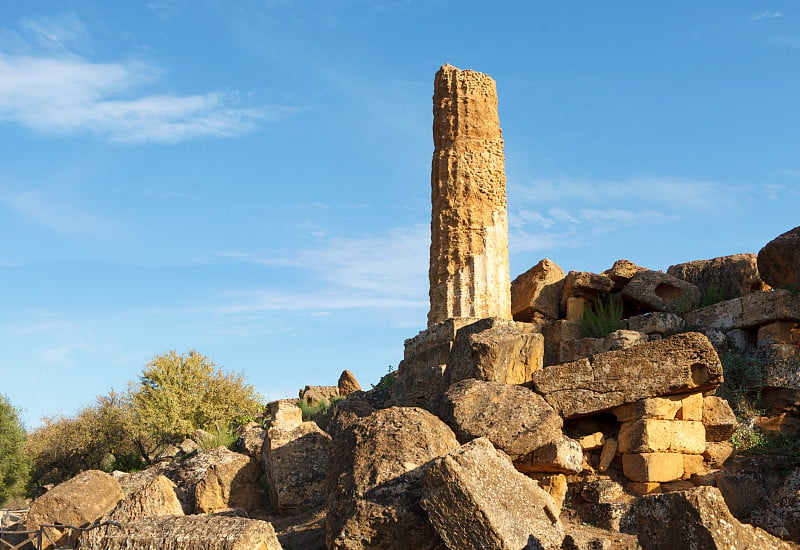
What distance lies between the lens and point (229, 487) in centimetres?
1127

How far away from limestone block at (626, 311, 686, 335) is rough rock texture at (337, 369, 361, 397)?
10.3 metres

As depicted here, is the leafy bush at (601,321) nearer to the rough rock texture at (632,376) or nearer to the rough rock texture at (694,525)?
the rough rock texture at (632,376)

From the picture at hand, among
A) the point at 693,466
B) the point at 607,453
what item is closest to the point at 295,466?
the point at 607,453

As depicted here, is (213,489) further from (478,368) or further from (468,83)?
(468,83)

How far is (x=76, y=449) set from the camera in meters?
28.9

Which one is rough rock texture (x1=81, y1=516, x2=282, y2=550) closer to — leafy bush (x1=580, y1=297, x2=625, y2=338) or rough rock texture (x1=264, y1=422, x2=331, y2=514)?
rough rock texture (x1=264, y1=422, x2=331, y2=514)

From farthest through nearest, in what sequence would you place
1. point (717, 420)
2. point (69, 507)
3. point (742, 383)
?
point (742, 383)
point (69, 507)
point (717, 420)

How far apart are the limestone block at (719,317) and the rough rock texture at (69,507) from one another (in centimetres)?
972

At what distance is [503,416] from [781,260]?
709 centimetres

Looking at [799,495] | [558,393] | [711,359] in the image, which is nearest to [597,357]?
[558,393]

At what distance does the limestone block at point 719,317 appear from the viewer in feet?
42.9

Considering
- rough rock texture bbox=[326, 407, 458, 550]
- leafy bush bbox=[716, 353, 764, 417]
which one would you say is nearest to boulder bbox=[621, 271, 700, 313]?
leafy bush bbox=[716, 353, 764, 417]

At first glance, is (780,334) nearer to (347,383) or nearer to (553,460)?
(553,460)

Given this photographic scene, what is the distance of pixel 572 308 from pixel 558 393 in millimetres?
6626
